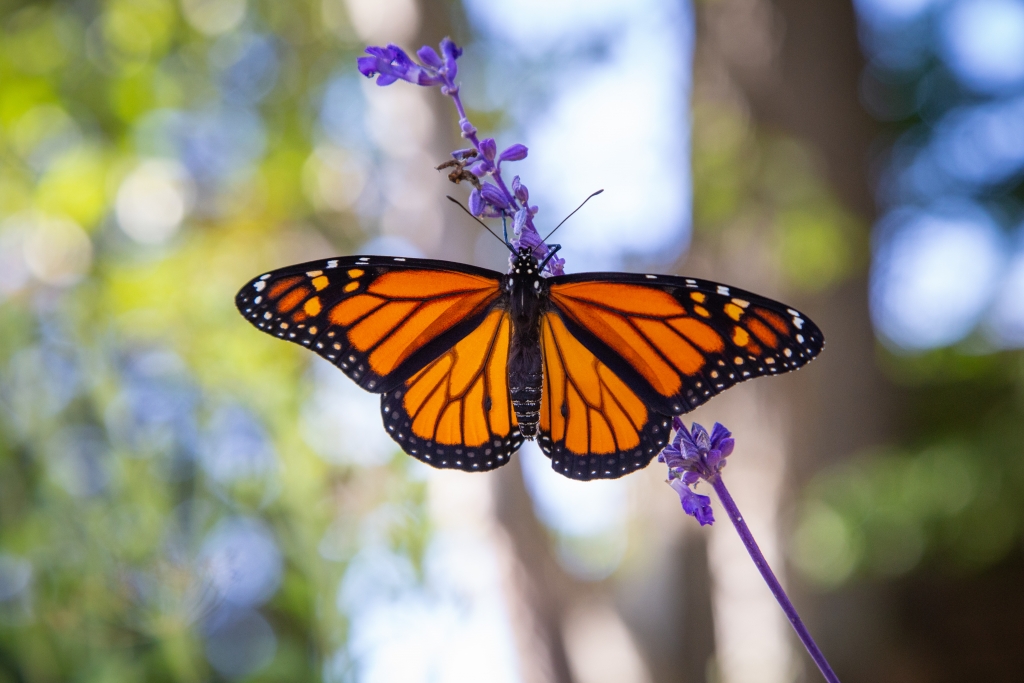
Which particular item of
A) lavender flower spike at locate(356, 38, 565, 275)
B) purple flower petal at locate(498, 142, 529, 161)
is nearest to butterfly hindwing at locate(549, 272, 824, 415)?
lavender flower spike at locate(356, 38, 565, 275)

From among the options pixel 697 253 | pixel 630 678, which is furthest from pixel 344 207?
pixel 630 678

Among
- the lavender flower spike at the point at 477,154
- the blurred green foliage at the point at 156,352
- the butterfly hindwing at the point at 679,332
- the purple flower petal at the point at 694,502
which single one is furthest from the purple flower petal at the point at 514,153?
the blurred green foliage at the point at 156,352

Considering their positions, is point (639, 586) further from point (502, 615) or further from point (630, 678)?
point (502, 615)

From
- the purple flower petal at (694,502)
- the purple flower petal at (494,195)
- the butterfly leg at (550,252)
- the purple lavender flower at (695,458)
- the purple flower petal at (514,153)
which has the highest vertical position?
the purple flower petal at (514,153)

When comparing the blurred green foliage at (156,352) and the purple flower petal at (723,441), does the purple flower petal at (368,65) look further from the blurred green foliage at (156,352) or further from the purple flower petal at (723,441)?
the blurred green foliage at (156,352)

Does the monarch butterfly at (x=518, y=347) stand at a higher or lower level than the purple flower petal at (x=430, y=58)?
lower

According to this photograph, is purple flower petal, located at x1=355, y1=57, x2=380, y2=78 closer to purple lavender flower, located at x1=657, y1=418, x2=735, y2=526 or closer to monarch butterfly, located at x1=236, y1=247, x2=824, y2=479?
monarch butterfly, located at x1=236, y1=247, x2=824, y2=479
